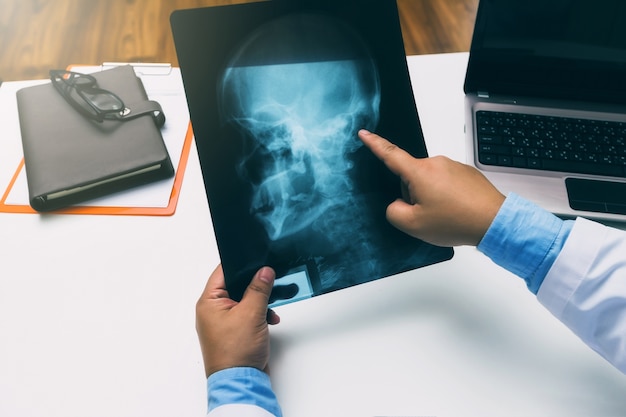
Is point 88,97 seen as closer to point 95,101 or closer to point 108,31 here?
point 95,101

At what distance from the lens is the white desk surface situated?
0.60 metres

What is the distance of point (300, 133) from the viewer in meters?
0.66

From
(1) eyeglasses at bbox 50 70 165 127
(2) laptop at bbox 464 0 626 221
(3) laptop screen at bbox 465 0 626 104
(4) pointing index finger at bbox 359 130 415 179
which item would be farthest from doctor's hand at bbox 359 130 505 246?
(1) eyeglasses at bbox 50 70 165 127

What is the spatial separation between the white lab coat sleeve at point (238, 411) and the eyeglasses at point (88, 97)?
482 mm

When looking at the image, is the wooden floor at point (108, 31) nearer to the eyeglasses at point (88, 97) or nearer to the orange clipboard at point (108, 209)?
the eyeglasses at point (88, 97)

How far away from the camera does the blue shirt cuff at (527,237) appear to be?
60 cm

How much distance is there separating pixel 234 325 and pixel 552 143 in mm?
549

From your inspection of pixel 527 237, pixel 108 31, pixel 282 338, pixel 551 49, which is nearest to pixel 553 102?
pixel 551 49

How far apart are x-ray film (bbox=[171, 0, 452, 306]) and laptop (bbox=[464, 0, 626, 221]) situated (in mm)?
167

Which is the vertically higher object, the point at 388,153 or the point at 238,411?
the point at 388,153

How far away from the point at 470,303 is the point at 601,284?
159mm

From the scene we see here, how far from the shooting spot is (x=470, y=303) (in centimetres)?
67

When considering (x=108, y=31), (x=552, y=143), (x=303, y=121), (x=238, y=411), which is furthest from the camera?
(x=108, y=31)

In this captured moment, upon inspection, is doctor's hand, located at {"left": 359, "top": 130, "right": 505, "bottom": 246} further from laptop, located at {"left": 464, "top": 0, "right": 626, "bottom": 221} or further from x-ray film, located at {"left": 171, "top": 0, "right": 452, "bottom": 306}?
laptop, located at {"left": 464, "top": 0, "right": 626, "bottom": 221}
